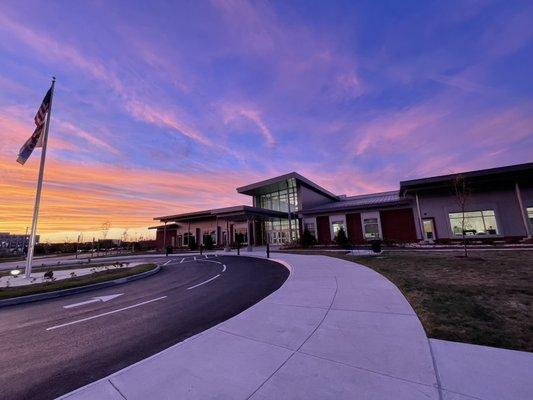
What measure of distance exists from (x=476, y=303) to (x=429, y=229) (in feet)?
81.6

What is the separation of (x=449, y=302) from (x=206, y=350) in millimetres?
5928

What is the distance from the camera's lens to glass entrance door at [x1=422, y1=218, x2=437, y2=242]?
26.8 metres

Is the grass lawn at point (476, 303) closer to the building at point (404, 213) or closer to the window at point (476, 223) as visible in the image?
the building at point (404, 213)

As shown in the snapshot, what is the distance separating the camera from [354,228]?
32.8 m

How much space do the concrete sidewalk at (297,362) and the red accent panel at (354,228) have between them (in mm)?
27708

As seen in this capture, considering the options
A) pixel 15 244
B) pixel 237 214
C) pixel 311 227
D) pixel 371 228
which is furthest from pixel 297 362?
pixel 15 244

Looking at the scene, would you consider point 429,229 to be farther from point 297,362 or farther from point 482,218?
point 297,362

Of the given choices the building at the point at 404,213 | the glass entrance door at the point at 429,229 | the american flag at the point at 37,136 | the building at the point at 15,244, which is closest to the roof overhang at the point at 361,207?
the building at the point at 404,213

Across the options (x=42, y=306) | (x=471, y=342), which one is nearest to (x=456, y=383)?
(x=471, y=342)

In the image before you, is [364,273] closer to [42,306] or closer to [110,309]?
[110,309]

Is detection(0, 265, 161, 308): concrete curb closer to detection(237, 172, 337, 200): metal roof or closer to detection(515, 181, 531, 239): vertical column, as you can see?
detection(237, 172, 337, 200): metal roof

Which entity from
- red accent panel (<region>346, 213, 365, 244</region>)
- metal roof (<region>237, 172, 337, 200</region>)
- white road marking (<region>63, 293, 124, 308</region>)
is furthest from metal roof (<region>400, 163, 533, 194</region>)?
white road marking (<region>63, 293, 124, 308</region>)

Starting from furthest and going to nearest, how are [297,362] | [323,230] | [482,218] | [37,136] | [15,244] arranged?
1. [15,244]
2. [323,230]
3. [482,218]
4. [37,136]
5. [297,362]

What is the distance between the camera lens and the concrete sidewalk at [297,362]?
2996mm
